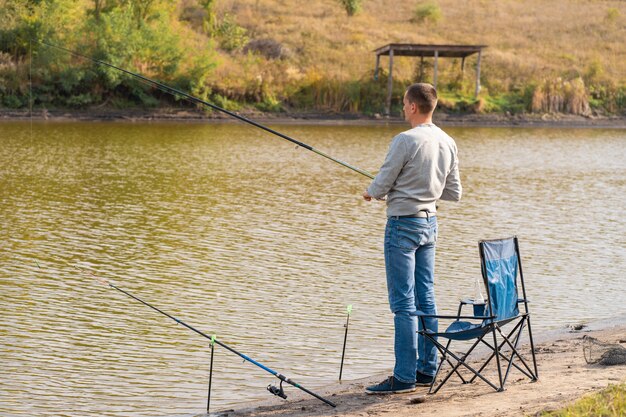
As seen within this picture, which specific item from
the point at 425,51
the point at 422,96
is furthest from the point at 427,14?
the point at 422,96

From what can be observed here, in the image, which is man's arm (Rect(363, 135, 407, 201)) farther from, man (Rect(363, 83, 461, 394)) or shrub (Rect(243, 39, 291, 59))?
shrub (Rect(243, 39, 291, 59))

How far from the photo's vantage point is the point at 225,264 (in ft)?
36.8

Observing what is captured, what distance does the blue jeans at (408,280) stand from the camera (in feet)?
18.6

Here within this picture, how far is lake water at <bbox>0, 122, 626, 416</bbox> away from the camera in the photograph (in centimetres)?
706

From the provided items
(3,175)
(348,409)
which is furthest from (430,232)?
(3,175)

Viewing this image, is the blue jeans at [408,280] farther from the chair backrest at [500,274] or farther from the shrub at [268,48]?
the shrub at [268,48]

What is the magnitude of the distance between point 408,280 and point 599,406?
1.37 meters

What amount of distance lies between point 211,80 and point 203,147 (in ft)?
52.9

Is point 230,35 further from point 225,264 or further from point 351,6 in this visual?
point 225,264

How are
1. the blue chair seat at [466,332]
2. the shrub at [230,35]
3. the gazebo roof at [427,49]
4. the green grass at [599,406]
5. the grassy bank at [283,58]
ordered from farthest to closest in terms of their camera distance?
the shrub at [230,35]
the gazebo roof at [427,49]
the grassy bank at [283,58]
the blue chair seat at [466,332]
the green grass at [599,406]

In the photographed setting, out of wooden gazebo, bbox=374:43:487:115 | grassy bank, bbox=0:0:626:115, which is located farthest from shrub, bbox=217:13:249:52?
wooden gazebo, bbox=374:43:487:115

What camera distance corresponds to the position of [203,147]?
2716 centimetres

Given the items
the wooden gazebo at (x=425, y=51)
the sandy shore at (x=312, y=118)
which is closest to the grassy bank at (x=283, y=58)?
the wooden gazebo at (x=425, y=51)

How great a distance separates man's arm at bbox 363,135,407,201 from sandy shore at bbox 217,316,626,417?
122cm
